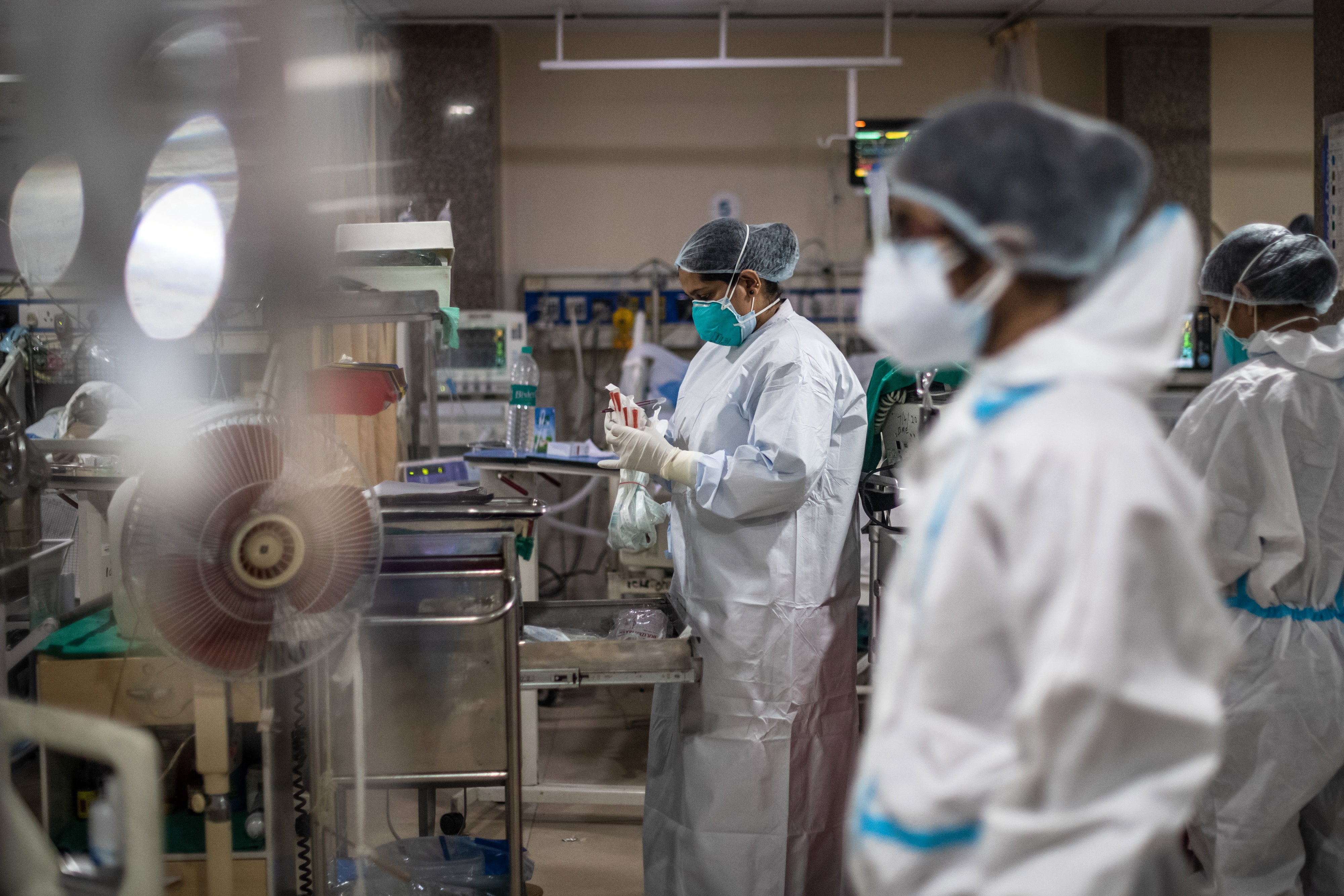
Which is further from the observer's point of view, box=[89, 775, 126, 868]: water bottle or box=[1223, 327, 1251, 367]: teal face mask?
box=[1223, 327, 1251, 367]: teal face mask

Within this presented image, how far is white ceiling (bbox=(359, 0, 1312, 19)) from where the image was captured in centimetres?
402

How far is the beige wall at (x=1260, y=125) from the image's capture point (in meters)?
4.48

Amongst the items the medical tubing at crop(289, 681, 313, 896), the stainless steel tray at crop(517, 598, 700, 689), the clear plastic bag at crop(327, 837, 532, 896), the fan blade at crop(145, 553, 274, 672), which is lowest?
the clear plastic bag at crop(327, 837, 532, 896)

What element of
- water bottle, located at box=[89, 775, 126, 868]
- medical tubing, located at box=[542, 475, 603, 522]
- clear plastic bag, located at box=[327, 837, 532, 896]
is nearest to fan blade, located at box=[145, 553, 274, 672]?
water bottle, located at box=[89, 775, 126, 868]

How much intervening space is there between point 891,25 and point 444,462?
278cm

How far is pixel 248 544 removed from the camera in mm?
1407

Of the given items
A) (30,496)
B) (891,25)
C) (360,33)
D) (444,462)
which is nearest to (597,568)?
(444,462)

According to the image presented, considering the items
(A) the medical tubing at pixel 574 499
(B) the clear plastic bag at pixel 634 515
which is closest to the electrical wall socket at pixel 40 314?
(B) the clear plastic bag at pixel 634 515

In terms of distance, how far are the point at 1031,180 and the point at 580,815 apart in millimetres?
2538

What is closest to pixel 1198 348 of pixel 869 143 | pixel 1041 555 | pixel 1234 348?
pixel 869 143

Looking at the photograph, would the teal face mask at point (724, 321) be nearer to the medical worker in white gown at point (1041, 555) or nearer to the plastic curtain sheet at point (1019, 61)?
the medical worker in white gown at point (1041, 555)

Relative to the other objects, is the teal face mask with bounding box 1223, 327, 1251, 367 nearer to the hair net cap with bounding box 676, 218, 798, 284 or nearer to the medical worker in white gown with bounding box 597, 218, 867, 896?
Answer: the medical worker in white gown with bounding box 597, 218, 867, 896

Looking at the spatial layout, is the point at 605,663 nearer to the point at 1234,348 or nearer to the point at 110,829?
the point at 110,829

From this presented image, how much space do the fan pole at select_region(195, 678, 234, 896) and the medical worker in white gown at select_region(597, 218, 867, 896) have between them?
0.87 meters
